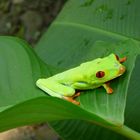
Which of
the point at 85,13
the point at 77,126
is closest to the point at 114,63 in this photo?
the point at 77,126

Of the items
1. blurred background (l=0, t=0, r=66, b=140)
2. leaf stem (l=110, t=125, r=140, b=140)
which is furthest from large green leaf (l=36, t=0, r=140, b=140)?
blurred background (l=0, t=0, r=66, b=140)

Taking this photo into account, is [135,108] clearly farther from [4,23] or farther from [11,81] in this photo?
[4,23]

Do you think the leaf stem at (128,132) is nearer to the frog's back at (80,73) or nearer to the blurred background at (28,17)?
the frog's back at (80,73)

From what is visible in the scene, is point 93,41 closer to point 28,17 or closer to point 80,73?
point 80,73

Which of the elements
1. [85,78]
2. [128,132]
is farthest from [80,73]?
[128,132]

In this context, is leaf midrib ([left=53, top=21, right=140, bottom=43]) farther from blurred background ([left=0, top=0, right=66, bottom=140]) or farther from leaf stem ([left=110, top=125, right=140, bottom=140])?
blurred background ([left=0, top=0, right=66, bottom=140])
